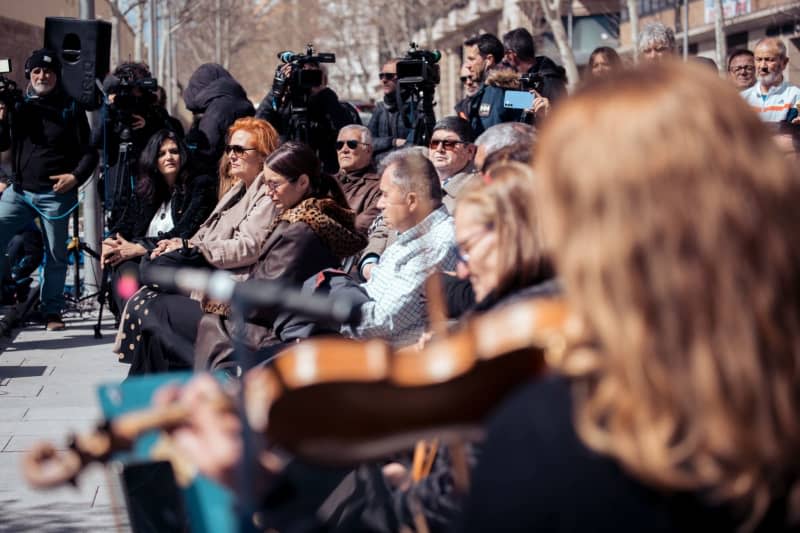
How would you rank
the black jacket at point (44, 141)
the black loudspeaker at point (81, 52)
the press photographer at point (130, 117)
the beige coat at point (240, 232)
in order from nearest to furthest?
the beige coat at point (240, 232)
the press photographer at point (130, 117)
the black jacket at point (44, 141)
the black loudspeaker at point (81, 52)

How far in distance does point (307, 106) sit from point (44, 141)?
278cm

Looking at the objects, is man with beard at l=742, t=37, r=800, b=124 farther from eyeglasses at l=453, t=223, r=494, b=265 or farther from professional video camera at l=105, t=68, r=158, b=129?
eyeglasses at l=453, t=223, r=494, b=265

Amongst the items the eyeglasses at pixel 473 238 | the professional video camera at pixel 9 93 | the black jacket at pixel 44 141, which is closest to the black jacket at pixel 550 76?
the black jacket at pixel 44 141

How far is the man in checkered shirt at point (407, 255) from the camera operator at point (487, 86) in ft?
8.14

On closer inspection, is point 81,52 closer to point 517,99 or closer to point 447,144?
point 517,99

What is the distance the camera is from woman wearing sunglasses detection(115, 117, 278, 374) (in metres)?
6.36

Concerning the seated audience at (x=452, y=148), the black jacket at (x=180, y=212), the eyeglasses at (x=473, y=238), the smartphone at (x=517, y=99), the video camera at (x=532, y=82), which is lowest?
the eyeglasses at (x=473, y=238)

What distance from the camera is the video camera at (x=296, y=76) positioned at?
28.6 ft

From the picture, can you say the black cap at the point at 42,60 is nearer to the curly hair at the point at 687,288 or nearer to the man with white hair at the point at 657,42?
the man with white hair at the point at 657,42

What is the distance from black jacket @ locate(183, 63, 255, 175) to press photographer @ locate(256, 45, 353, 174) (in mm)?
269

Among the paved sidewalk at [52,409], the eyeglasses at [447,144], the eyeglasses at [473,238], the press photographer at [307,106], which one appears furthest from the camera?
the press photographer at [307,106]

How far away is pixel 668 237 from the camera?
1.54 m

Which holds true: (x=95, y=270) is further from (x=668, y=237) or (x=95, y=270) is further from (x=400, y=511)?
(x=668, y=237)

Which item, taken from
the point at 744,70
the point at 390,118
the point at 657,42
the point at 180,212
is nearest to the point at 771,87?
the point at 744,70
